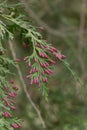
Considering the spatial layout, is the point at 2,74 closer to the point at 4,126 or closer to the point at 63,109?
the point at 4,126

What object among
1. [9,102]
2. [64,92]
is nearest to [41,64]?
[9,102]

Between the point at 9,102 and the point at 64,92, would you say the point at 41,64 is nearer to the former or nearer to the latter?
the point at 9,102

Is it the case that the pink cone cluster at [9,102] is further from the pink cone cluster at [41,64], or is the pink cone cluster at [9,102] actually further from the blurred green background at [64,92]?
the blurred green background at [64,92]

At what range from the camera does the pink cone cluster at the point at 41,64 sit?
5.33 ft

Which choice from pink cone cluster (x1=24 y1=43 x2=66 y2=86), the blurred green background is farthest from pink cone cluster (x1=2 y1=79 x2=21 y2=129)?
the blurred green background

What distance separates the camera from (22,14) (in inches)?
72.6

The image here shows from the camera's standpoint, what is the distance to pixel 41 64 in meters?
1.65

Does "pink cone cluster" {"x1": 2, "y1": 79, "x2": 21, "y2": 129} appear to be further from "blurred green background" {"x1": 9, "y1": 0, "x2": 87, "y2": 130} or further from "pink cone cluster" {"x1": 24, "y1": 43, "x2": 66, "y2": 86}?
"blurred green background" {"x1": 9, "y1": 0, "x2": 87, "y2": 130}

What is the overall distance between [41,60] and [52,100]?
248cm

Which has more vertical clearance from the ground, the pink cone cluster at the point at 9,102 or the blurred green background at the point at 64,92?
the blurred green background at the point at 64,92

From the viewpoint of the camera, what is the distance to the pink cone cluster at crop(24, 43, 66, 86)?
1.62 meters

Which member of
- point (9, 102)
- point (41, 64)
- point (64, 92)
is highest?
point (64, 92)

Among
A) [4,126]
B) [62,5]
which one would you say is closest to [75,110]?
[62,5]

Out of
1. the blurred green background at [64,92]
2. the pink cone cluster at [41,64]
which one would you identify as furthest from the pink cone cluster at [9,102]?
the blurred green background at [64,92]
